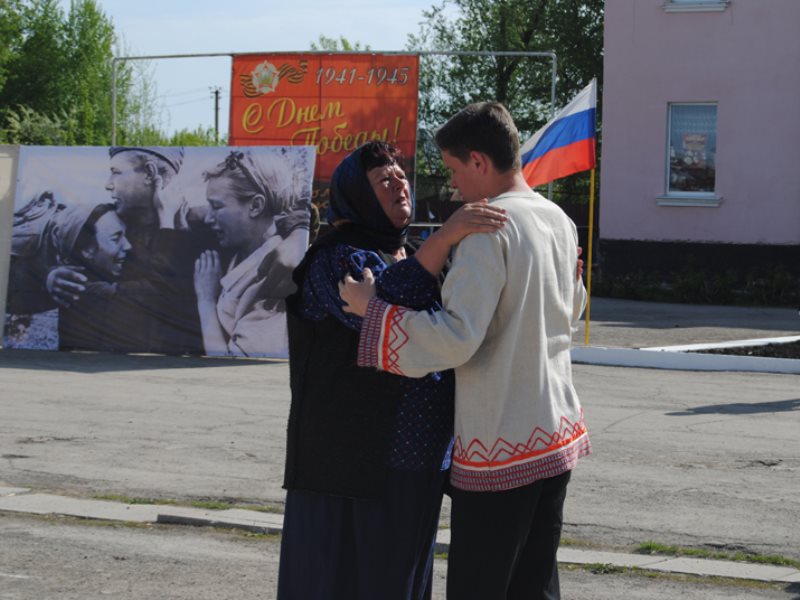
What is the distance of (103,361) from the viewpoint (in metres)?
14.3

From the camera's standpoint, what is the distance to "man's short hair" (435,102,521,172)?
11.6ft

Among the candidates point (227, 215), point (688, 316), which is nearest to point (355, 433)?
point (227, 215)

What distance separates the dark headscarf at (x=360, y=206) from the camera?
12.7 ft

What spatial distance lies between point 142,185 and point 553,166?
4.64 meters

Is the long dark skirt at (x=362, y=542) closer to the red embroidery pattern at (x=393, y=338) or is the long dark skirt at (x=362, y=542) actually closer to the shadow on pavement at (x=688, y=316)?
the red embroidery pattern at (x=393, y=338)

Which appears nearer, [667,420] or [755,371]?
[667,420]

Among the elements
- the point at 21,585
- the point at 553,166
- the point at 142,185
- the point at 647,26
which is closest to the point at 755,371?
the point at 553,166

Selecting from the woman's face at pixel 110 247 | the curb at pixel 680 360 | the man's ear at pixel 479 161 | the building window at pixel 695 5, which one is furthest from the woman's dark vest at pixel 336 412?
the building window at pixel 695 5

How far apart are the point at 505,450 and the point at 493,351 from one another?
268 mm

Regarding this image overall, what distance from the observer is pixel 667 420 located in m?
10.6

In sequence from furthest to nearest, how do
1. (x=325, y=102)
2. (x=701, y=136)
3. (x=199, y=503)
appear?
(x=701, y=136) → (x=325, y=102) → (x=199, y=503)

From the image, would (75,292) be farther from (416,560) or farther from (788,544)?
(416,560)

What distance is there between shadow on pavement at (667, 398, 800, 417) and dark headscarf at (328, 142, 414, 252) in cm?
740

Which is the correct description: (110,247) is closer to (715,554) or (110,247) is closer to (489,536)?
(715,554)
